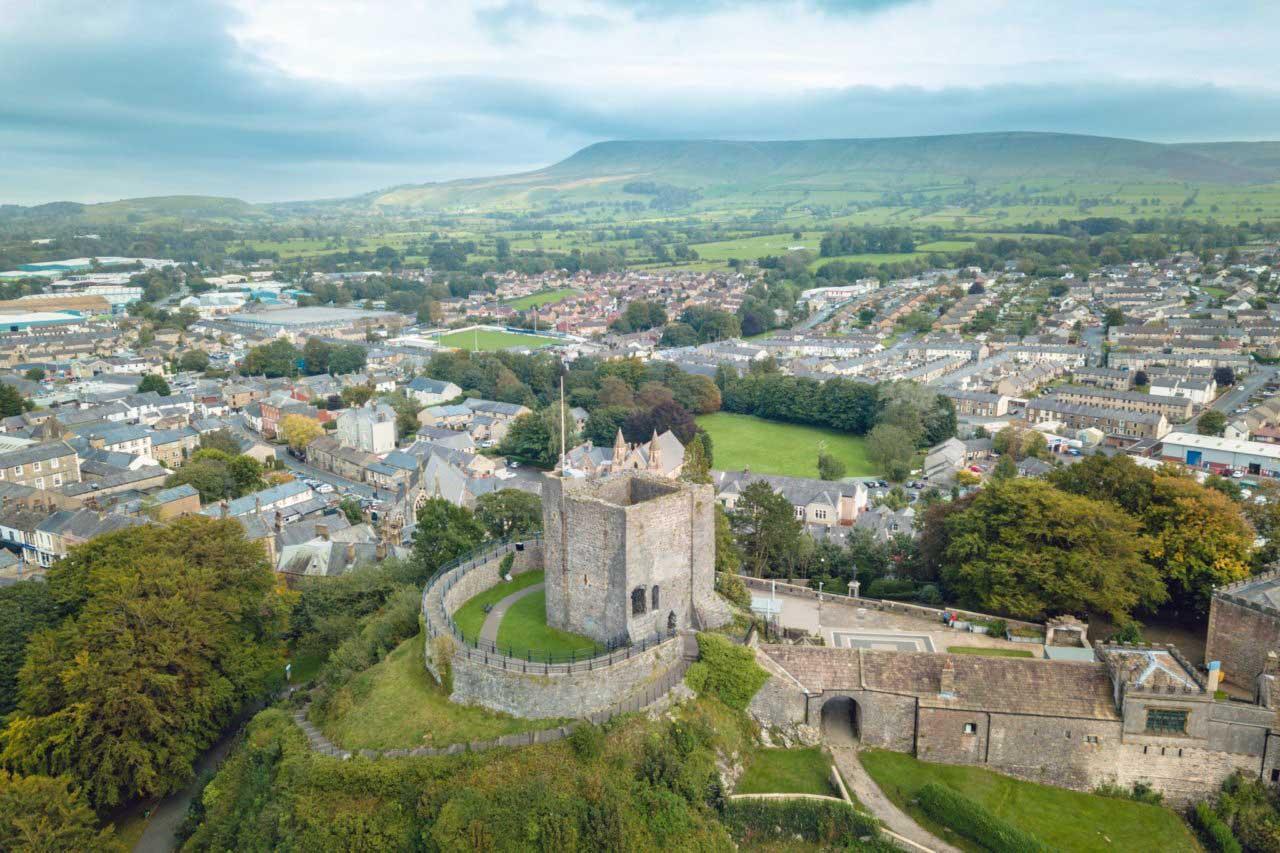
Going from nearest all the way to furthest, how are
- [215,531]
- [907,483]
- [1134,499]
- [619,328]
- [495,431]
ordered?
[1134,499], [215,531], [907,483], [495,431], [619,328]

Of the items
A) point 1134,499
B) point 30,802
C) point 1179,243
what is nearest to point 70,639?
point 30,802

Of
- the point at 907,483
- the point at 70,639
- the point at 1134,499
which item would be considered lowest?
the point at 907,483

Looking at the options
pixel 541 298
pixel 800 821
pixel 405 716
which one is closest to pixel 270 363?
pixel 541 298

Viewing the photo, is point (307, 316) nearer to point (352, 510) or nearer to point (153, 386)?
point (153, 386)

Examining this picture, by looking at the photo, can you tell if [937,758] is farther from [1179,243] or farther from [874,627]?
[1179,243]

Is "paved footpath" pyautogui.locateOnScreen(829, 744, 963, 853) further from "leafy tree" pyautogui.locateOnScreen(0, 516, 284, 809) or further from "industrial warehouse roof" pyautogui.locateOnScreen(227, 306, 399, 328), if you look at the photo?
"industrial warehouse roof" pyautogui.locateOnScreen(227, 306, 399, 328)

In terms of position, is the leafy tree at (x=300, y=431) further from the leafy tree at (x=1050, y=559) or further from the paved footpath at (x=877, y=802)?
the paved footpath at (x=877, y=802)
